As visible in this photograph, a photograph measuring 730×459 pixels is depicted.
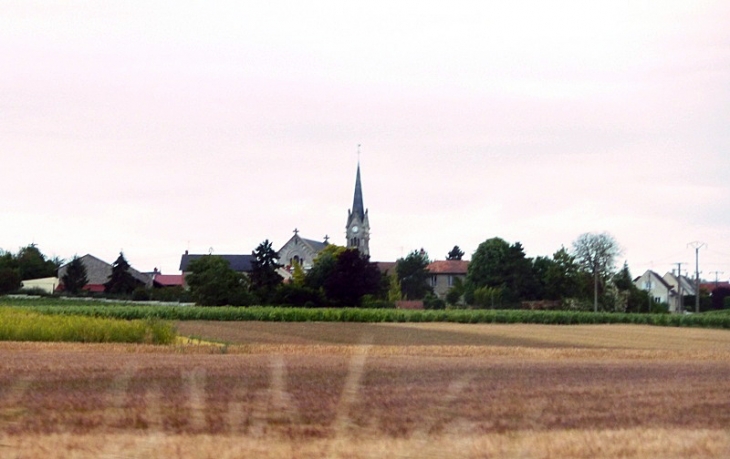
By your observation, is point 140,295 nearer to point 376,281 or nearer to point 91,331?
point 376,281

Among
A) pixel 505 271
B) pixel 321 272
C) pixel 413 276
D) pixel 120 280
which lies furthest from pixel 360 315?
pixel 413 276

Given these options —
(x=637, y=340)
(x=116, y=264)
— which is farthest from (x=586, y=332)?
(x=116, y=264)

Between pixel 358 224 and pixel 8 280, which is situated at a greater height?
pixel 358 224

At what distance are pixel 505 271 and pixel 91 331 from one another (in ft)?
288

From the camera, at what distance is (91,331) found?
36.4m

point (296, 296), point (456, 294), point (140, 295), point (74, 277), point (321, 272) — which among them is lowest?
point (140, 295)

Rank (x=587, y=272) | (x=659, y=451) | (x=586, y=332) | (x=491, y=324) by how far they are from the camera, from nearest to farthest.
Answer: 1. (x=659, y=451)
2. (x=586, y=332)
3. (x=491, y=324)
4. (x=587, y=272)

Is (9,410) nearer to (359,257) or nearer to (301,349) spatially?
(301,349)

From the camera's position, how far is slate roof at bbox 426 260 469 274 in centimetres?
16201

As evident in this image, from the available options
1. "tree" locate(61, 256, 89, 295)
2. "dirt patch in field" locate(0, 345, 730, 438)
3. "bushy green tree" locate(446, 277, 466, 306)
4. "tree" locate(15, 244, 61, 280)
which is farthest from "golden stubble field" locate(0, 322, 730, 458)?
"tree" locate(15, 244, 61, 280)

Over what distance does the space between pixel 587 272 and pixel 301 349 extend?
81349mm

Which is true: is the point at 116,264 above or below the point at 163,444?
above

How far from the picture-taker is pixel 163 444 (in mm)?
9508

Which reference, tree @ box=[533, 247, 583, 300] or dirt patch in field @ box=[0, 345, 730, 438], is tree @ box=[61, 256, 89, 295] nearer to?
tree @ box=[533, 247, 583, 300]
